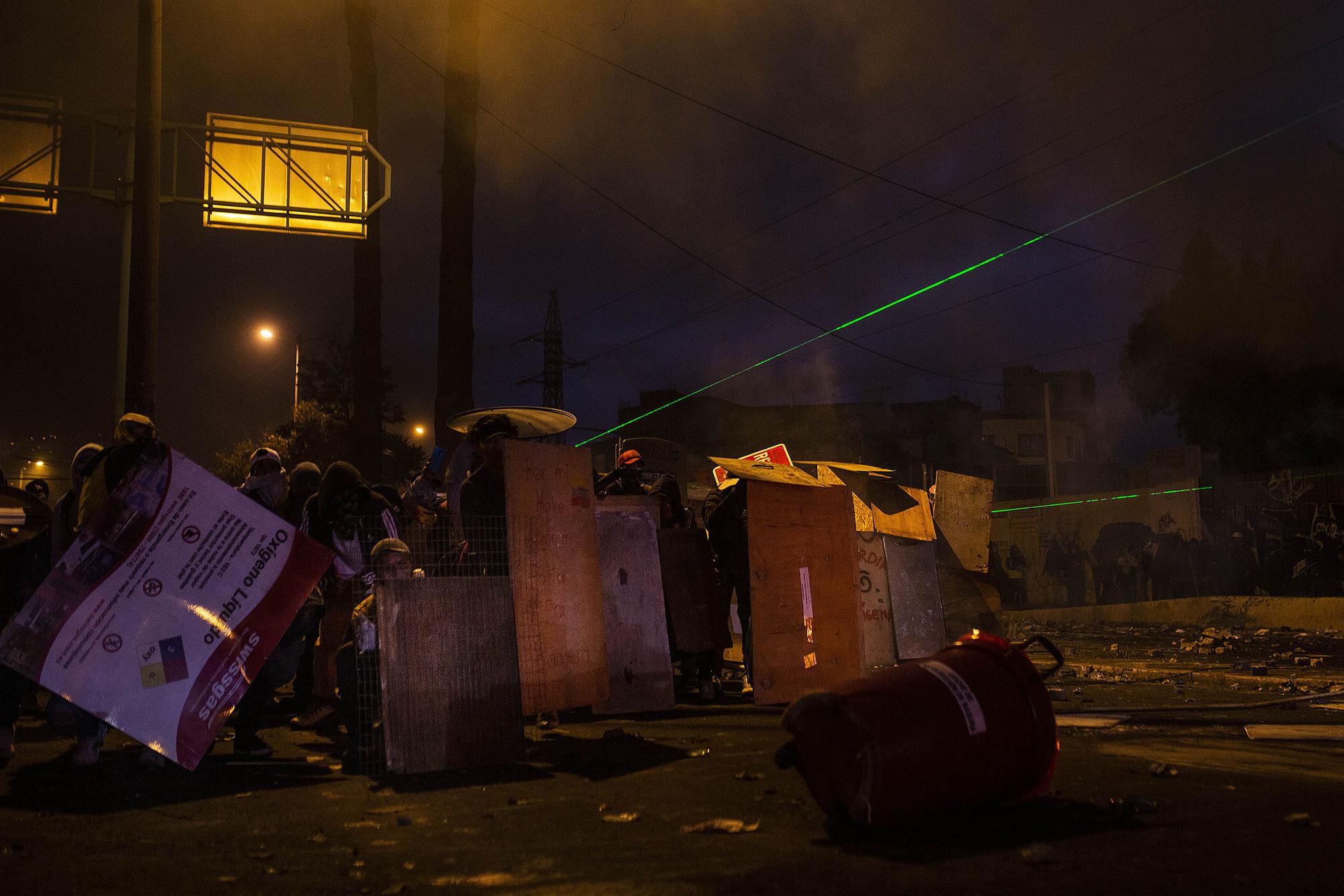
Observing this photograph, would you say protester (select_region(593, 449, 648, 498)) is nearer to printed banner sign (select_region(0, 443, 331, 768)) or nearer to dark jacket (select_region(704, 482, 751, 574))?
dark jacket (select_region(704, 482, 751, 574))

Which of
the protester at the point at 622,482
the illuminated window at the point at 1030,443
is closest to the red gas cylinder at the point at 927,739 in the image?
the protester at the point at 622,482

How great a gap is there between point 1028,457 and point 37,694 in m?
58.5

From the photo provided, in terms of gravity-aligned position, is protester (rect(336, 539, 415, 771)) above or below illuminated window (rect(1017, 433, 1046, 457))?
below

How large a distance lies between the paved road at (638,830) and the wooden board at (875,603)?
3529mm

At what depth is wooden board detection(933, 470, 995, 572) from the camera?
34.7 ft

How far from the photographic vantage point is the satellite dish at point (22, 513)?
28.0 ft

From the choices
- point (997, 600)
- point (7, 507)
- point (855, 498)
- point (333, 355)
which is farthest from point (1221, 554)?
point (333, 355)

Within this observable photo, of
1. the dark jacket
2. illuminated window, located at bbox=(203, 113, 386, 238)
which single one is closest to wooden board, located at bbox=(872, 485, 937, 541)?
the dark jacket

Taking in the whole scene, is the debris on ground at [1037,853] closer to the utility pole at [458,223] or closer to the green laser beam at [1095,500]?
the utility pole at [458,223]

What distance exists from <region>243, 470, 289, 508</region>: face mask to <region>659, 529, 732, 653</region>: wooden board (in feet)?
9.89

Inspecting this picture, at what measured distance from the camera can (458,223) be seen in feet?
45.1

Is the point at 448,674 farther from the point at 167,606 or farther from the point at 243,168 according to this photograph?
the point at 243,168

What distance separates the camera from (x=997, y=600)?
1094cm

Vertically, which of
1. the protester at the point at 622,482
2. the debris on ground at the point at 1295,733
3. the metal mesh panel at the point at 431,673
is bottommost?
the debris on ground at the point at 1295,733
